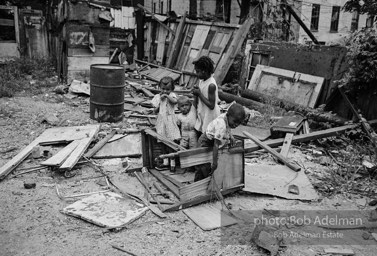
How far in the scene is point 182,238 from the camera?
3684 millimetres

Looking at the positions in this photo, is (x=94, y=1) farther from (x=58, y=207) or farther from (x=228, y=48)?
(x=58, y=207)

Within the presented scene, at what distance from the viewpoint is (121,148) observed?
20.1ft

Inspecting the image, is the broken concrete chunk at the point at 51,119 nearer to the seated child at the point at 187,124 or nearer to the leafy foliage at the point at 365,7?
Result: the seated child at the point at 187,124

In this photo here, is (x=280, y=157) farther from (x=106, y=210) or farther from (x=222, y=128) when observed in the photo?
(x=106, y=210)

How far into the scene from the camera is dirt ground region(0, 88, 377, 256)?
3.46 metres

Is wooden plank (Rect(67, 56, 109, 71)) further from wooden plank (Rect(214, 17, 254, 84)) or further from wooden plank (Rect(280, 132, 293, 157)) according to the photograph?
wooden plank (Rect(280, 132, 293, 157))

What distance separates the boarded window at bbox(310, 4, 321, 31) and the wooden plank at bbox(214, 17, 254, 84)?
43.0 feet

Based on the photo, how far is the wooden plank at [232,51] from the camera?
10.6 metres

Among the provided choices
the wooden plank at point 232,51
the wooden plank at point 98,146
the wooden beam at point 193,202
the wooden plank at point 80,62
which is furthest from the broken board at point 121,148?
the wooden plank at point 80,62

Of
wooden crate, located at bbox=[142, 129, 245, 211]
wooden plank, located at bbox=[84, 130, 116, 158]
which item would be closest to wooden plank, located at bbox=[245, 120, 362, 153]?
wooden crate, located at bbox=[142, 129, 245, 211]

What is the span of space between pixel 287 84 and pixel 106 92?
4725mm

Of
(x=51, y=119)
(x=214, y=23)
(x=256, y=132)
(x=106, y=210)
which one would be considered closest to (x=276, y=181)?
(x=256, y=132)

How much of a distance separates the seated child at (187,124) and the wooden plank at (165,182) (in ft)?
1.88

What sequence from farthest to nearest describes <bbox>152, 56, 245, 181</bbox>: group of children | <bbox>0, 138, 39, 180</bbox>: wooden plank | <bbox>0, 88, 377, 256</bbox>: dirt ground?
1. <bbox>0, 138, 39, 180</bbox>: wooden plank
2. <bbox>152, 56, 245, 181</bbox>: group of children
3. <bbox>0, 88, 377, 256</bbox>: dirt ground
